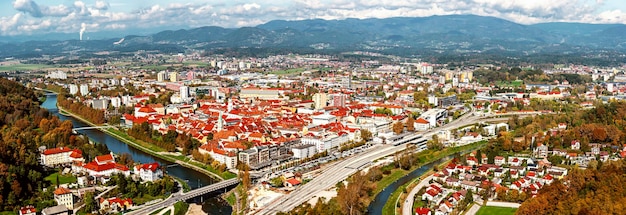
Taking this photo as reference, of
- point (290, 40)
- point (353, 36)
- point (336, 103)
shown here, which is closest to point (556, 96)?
point (336, 103)

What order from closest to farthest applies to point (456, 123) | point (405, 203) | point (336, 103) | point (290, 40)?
1. point (405, 203)
2. point (456, 123)
3. point (336, 103)
4. point (290, 40)

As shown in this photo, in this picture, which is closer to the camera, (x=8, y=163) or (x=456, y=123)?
(x=8, y=163)

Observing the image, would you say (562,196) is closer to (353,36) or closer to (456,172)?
(456,172)

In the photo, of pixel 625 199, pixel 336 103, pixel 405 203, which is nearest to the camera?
pixel 625 199

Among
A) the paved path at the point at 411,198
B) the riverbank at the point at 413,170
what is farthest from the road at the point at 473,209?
the riverbank at the point at 413,170

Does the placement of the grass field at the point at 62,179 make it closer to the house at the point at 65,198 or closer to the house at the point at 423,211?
the house at the point at 65,198

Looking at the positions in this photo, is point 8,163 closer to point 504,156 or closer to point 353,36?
point 504,156

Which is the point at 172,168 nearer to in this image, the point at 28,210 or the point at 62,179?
the point at 62,179
